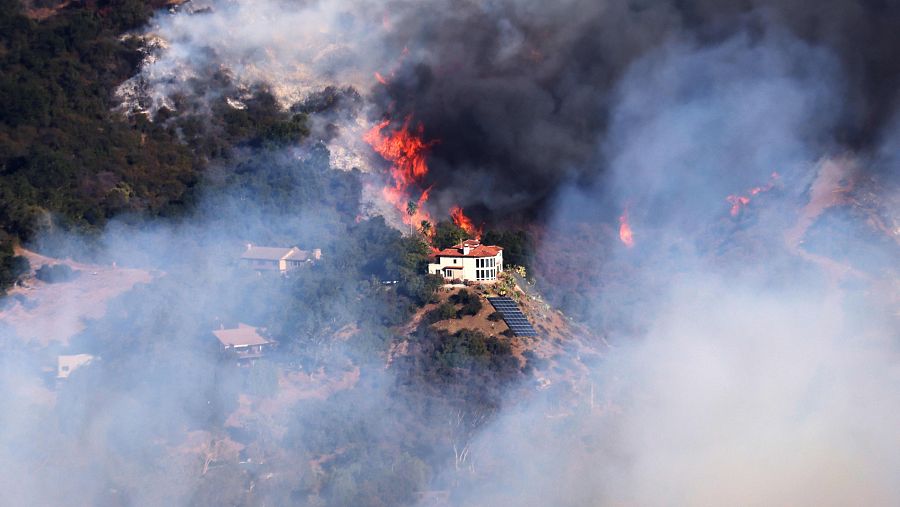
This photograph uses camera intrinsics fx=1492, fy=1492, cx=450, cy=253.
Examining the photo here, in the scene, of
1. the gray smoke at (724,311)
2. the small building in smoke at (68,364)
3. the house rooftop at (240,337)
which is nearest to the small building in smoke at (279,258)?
the house rooftop at (240,337)

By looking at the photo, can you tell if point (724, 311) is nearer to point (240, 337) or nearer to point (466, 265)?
point (466, 265)

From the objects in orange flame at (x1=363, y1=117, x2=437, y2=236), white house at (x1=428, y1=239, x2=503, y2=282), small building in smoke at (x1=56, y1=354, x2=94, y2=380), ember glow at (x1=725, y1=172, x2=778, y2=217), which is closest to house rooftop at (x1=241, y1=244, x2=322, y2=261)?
orange flame at (x1=363, y1=117, x2=437, y2=236)

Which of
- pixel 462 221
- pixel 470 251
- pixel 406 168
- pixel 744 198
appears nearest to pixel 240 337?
pixel 470 251

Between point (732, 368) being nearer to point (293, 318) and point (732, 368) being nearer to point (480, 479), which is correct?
point (480, 479)

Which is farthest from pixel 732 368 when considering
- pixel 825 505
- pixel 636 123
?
pixel 636 123

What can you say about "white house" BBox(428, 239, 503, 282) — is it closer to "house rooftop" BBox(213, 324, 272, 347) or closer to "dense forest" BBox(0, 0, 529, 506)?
"dense forest" BBox(0, 0, 529, 506)
